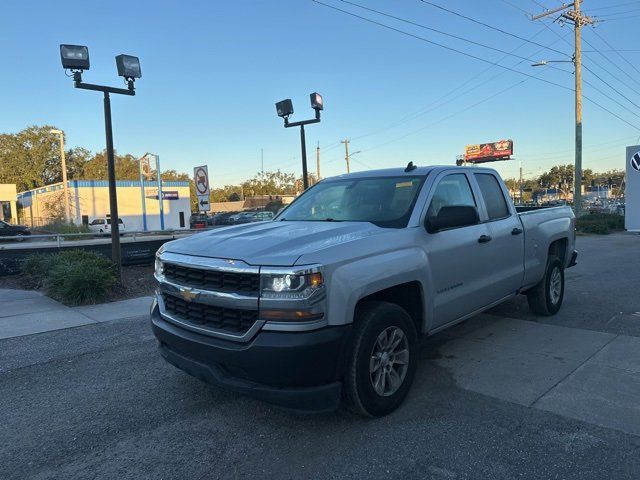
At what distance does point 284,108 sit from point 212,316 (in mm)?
9403

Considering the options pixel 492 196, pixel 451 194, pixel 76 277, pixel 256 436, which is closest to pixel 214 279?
pixel 256 436

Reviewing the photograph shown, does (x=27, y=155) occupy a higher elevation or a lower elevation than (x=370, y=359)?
higher

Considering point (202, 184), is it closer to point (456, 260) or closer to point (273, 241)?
point (456, 260)

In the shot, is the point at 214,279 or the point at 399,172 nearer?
the point at 214,279

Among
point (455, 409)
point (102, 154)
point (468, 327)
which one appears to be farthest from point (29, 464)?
point (102, 154)

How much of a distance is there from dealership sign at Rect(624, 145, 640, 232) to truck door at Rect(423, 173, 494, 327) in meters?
A: 19.5

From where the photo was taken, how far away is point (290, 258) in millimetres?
3148

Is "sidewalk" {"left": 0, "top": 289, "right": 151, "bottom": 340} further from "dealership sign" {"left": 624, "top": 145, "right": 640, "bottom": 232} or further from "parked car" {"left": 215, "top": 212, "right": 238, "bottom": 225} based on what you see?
"parked car" {"left": 215, "top": 212, "right": 238, "bottom": 225}

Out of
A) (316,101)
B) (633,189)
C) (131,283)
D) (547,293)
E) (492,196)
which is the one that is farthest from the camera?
(633,189)

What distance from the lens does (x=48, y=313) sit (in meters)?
7.31

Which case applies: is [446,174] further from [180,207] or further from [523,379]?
[180,207]

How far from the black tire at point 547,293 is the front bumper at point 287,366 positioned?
4018 millimetres

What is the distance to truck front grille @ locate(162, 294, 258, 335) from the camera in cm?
325

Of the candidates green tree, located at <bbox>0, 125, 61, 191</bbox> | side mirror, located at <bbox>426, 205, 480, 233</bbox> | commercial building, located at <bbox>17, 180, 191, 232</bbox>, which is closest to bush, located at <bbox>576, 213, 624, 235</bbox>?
side mirror, located at <bbox>426, 205, 480, 233</bbox>
